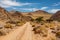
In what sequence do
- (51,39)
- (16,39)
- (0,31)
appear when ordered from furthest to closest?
1. (0,31)
2. (51,39)
3. (16,39)

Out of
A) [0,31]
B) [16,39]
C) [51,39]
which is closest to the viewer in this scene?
[16,39]

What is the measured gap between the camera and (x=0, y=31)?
988 inches

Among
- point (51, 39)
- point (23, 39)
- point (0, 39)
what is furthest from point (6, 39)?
point (51, 39)

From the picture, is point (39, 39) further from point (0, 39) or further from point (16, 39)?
point (0, 39)

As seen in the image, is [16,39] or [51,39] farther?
[51,39]

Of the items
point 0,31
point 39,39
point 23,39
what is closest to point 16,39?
point 23,39

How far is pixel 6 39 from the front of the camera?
20.5 metres

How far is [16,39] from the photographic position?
66.2 ft

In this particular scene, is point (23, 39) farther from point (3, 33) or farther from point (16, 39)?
point (3, 33)

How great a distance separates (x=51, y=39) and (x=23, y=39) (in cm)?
423

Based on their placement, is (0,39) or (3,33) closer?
(0,39)

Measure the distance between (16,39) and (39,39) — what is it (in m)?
3.87

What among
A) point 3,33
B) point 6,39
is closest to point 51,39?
point 6,39

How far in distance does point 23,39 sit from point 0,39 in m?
2.96
